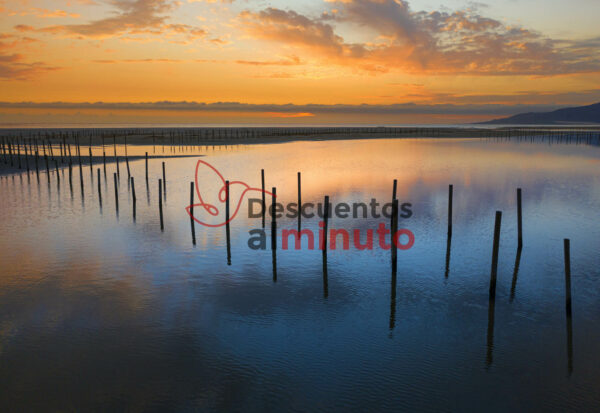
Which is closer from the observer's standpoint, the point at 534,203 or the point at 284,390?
the point at 284,390

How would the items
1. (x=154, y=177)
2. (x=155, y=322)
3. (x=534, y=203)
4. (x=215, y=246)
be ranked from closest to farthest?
(x=155, y=322)
(x=215, y=246)
(x=534, y=203)
(x=154, y=177)

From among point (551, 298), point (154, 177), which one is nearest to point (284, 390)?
point (551, 298)

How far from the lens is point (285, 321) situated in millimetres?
10828

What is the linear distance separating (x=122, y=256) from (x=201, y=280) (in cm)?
424

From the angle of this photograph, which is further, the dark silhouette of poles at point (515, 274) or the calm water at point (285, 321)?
the dark silhouette of poles at point (515, 274)

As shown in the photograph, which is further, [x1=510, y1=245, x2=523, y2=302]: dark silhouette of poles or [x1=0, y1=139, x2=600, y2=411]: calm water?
[x1=510, y1=245, x2=523, y2=302]: dark silhouette of poles

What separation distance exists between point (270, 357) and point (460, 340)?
426 cm

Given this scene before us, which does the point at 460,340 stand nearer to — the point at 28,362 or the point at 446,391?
the point at 446,391

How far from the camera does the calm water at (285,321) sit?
26.2ft

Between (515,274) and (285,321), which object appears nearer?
(285,321)

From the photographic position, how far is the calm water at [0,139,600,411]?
800 centimetres

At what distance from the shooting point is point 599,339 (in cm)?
990

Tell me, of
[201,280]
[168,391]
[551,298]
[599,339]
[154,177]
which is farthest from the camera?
[154,177]

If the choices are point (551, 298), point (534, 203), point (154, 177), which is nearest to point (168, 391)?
point (551, 298)
